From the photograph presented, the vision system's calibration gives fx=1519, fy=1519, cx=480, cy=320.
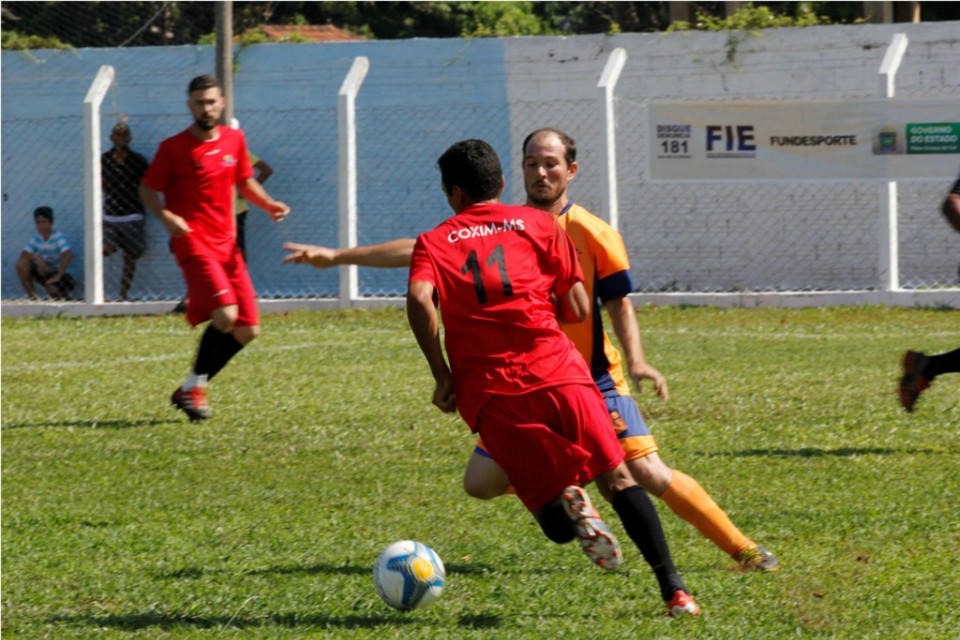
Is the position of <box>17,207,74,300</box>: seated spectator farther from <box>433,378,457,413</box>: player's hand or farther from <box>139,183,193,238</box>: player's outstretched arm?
<box>433,378,457,413</box>: player's hand

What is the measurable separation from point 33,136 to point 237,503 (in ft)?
41.4

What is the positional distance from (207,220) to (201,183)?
0.78ft

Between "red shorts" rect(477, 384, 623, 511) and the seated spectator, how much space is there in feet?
45.2

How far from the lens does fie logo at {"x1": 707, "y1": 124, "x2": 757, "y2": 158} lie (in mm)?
15508

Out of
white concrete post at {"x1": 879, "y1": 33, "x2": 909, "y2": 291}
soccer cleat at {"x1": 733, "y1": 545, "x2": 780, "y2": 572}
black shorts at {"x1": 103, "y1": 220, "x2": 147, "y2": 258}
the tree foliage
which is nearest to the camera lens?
soccer cleat at {"x1": 733, "y1": 545, "x2": 780, "y2": 572}

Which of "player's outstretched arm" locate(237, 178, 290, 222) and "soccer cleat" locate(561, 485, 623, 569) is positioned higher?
"player's outstretched arm" locate(237, 178, 290, 222)

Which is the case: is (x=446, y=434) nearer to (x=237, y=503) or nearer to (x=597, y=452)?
(x=237, y=503)

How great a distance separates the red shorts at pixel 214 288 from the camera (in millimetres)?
9305

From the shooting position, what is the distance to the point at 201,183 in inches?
376

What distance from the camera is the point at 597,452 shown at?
4723 millimetres

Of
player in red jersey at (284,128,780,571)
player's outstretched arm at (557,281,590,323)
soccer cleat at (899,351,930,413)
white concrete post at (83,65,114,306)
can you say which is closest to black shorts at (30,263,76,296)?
white concrete post at (83,65,114,306)

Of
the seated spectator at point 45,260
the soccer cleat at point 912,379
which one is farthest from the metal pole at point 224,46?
the soccer cleat at point 912,379

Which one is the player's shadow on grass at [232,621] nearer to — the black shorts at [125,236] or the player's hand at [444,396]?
the player's hand at [444,396]

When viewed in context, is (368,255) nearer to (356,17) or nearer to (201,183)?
(201,183)
